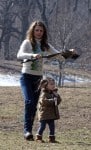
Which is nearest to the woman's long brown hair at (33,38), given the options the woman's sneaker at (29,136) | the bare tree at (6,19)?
the woman's sneaker at (29,136)

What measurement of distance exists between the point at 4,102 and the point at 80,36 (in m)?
24.3

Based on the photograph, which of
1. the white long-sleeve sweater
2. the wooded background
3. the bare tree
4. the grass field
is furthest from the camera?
the bare tree

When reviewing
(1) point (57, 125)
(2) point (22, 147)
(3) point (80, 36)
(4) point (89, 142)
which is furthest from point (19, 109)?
(3) point (80, 36)

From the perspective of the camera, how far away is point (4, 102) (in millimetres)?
12953

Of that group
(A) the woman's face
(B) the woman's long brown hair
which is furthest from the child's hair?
(A) the woman's face

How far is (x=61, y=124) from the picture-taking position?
10078 millimetres

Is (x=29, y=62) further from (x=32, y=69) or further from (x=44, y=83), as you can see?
(x=44, y=83)

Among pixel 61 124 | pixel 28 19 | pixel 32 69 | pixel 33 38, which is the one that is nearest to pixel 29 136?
Result: pixel 32 69

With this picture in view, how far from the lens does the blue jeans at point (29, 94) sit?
6.94 metres

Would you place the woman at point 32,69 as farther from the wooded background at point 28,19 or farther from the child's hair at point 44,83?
the wooded background at point 28,19

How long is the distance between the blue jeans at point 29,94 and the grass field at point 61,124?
1.07 ft

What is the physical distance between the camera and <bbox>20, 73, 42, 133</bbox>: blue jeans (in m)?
6.94

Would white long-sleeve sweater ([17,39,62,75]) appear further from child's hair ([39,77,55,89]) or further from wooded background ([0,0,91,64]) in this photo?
wooded background ([0,0,91,64])

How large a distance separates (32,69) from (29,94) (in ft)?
1.13
